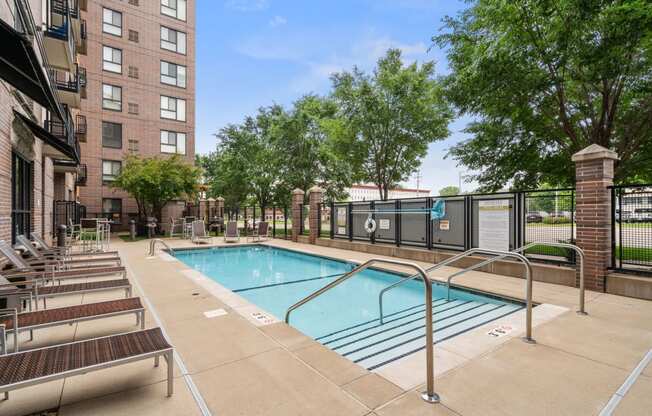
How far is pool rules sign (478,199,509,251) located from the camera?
7.59 m

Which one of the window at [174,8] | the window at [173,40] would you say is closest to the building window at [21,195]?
the window at [173,40]

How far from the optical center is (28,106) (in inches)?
326

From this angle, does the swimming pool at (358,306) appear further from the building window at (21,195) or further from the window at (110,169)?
the window at (110,169)

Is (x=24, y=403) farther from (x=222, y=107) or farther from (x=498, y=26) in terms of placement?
(x=222, y=107)

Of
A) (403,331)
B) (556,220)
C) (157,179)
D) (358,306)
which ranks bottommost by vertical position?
(358,306)

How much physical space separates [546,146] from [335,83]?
13453mm

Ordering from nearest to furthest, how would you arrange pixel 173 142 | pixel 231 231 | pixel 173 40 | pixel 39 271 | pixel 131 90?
pixel 39 271 → pixel 231 231 → pixel 131 90 → pixel 173 142 → pixel 173 40

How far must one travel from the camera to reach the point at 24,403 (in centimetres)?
246

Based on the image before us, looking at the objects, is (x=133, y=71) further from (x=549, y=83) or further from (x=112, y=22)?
Answer: (x=549, y=83)

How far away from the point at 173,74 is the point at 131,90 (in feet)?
10.8

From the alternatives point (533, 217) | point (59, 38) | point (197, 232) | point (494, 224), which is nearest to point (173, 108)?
point (197, 232)

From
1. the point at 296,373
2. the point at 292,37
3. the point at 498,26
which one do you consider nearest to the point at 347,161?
the point at 292,37

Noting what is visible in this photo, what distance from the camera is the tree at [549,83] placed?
294 inches

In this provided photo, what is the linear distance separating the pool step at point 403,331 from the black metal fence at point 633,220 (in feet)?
7.67
